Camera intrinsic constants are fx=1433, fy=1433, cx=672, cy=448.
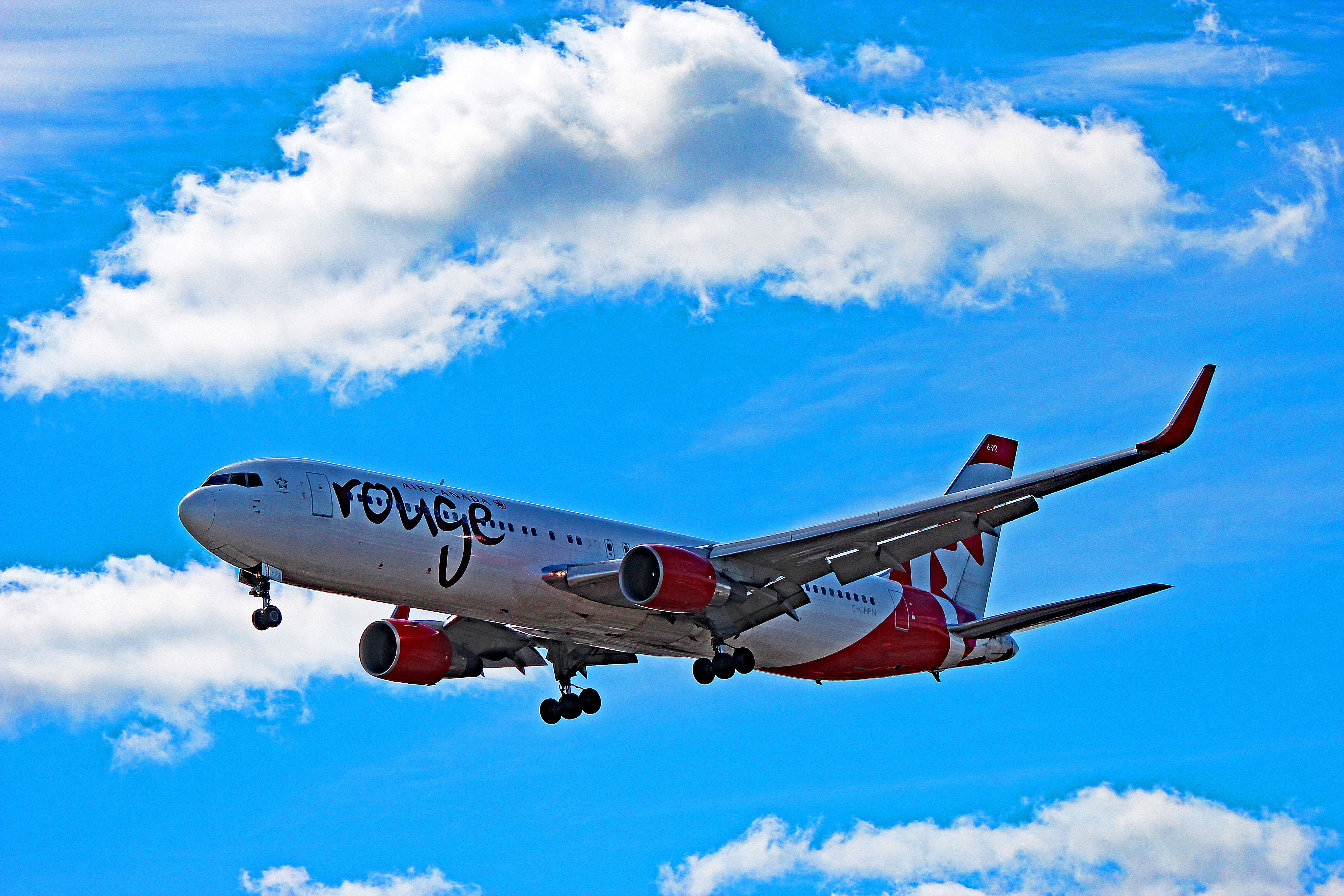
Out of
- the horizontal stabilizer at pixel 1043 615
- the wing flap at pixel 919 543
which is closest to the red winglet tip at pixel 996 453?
the horizontal stabilizer at pixel 1043 615

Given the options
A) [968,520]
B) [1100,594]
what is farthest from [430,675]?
[1100,594]

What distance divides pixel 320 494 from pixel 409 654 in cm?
1013

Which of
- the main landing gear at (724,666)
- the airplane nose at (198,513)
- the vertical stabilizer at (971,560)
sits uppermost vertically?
the vertical stabilizer at (971,560)

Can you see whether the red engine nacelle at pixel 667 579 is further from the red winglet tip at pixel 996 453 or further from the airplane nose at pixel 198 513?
the red winglet tip at pixel 996 453

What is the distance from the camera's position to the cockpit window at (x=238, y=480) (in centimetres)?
3325

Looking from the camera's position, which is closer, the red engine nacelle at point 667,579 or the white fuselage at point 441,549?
the white fuselage at point 441,549

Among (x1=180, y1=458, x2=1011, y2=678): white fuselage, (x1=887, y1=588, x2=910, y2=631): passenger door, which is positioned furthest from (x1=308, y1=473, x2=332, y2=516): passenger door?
(x1=887, y1=588, x2=910, y2=631): passenger door

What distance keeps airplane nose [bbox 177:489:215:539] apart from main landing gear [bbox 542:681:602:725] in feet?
47.0

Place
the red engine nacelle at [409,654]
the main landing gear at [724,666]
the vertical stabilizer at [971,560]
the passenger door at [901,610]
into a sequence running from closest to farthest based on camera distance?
1. the main landing gear at [724,666]
2. the red engine nacelle at [409,654]
3. the passenger door at [901,610]
4. the vertical stabilizer at [971,560]

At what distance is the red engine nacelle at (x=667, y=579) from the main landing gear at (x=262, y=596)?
27.7 feet

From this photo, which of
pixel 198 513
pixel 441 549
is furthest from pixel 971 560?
pixel 198 513

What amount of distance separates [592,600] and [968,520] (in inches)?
384

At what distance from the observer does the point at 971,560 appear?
52.2 meters

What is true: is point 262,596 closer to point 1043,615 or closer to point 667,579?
point 667,579
